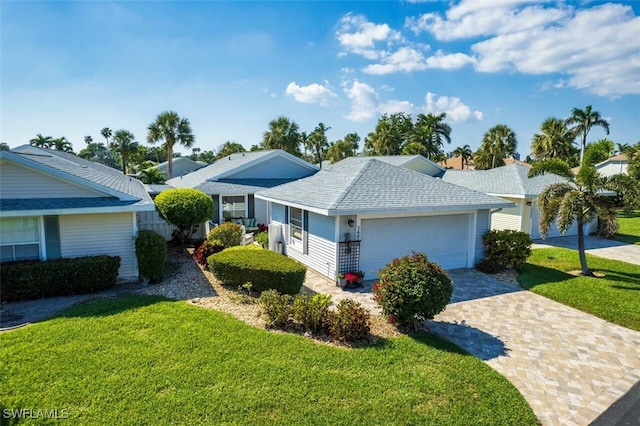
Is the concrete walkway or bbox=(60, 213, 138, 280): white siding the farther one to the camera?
the concrete walkway

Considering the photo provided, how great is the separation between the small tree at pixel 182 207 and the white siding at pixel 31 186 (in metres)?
3.89

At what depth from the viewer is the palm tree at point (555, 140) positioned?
35.6 m

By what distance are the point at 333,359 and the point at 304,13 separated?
12.3 metres

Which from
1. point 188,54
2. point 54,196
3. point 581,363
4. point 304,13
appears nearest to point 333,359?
point 581,363

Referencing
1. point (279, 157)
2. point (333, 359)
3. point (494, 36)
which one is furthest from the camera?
point (279, 157)

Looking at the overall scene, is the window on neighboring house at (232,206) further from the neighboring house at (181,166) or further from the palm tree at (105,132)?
the palm tree at (105,132)

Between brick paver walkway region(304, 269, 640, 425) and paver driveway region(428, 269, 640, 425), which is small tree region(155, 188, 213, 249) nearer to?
brick paver walkway region(304, 269, 640, 425)

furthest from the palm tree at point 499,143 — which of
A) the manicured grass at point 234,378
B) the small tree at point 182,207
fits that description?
the manicured grass at point 234,378

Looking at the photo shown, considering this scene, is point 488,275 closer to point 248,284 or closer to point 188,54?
point 248,284

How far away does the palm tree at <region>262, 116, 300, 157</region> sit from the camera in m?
39.1

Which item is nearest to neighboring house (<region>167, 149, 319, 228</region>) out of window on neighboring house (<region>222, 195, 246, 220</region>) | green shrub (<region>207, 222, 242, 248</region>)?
window on neighboring house (<region>222, 195, 246, 220</region>)

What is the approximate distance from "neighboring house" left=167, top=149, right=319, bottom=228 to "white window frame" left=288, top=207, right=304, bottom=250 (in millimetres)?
5904

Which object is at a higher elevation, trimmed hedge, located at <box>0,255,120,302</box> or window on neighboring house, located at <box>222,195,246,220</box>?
window on neighboring house, located at <box>222,195,246,220</box>

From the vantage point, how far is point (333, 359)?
6332mm
